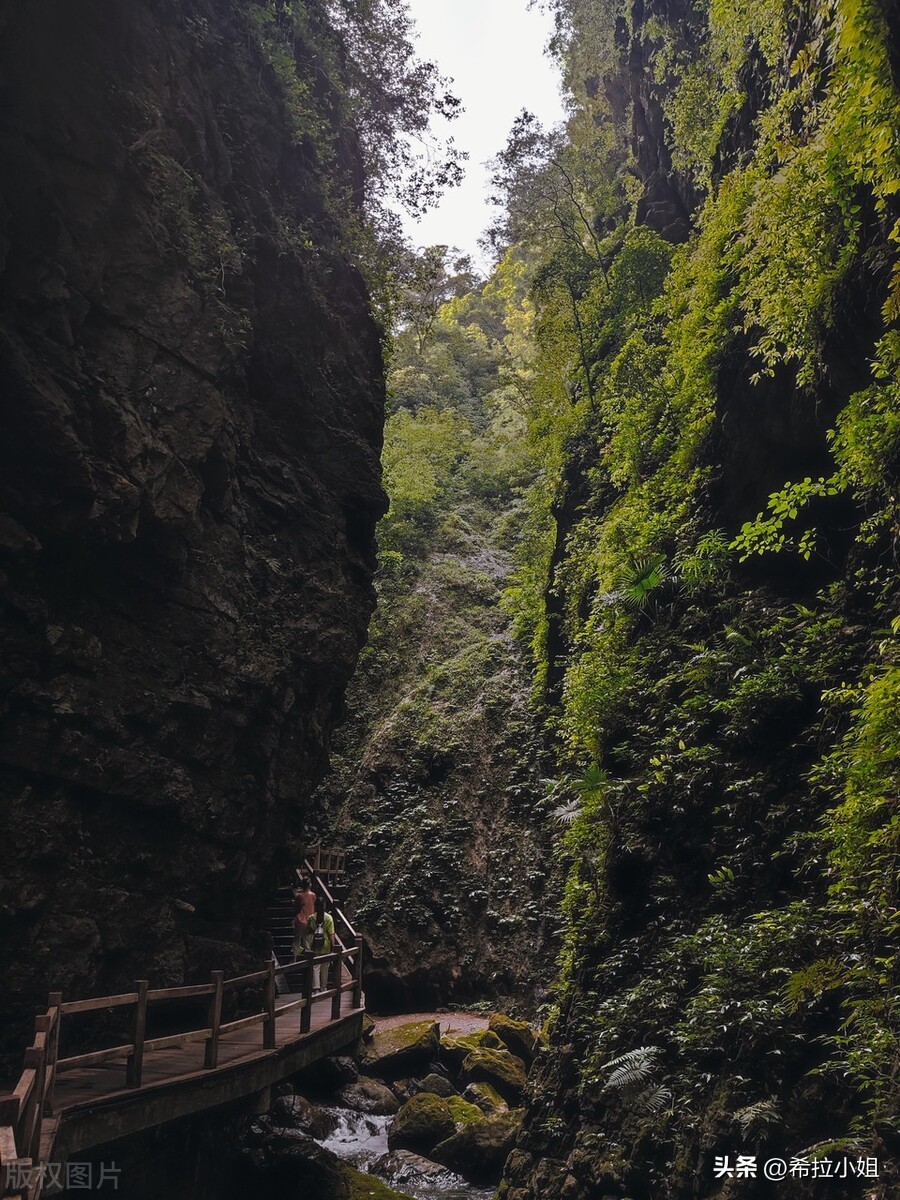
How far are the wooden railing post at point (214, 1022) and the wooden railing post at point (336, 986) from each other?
327 centimetres

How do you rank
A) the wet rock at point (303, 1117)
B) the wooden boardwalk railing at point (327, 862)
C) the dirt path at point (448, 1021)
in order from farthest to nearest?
the wooden boardwalk railing at point (327, 862) → the dirt path at point (448, 1021) → the wet rock at point (303, 1117)

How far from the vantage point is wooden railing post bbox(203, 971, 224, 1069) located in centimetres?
699

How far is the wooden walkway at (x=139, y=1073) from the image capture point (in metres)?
4.12

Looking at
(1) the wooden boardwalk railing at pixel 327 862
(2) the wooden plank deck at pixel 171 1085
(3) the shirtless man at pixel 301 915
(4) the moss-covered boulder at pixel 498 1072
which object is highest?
(1) the wooden boardwalk railing at pixel 327 862

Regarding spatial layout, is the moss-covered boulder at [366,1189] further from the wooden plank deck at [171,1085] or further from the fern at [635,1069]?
the fern at [635,1069]

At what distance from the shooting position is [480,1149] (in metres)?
10.4

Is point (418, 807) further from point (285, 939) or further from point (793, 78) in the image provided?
point (793, 78)

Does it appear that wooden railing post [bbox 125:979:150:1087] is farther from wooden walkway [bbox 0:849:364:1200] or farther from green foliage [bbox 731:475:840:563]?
green foliage [bbox 731:475:840:563]

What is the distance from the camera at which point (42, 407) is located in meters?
7.70

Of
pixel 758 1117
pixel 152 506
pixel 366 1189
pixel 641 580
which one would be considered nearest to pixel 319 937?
pixel 366 1189

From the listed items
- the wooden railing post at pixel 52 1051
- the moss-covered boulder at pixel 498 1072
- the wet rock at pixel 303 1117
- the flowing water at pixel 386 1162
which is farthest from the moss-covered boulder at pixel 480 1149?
the wooden railing post at pixel 52 1051

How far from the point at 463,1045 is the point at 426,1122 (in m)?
2.26

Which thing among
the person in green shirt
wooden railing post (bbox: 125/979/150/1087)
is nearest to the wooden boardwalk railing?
the person in green shirt

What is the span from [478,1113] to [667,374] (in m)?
12.1
